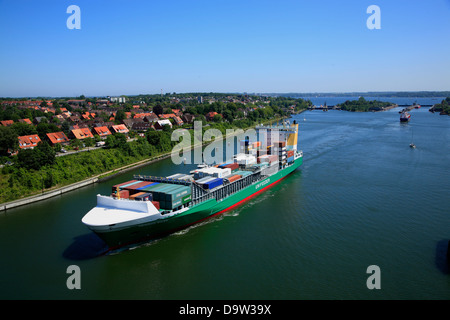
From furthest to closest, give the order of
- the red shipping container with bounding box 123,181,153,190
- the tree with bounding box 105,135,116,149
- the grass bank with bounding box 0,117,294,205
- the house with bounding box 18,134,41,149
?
the tree with bounding box 105,135,116,149, the house with bounding box 18,134,41,149, the grass bank with bounding box 0,117,294,205, the red shipping container with bounding box 123,181,153,190

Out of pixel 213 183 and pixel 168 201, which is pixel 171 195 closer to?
pixel 168 201

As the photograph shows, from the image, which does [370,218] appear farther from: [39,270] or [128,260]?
[39,270]

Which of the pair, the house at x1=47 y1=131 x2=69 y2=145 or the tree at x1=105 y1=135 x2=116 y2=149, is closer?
the tree at x1=105 y1=135 x2=116 y2=149

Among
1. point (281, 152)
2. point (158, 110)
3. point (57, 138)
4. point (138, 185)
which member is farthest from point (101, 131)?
point (138, 185)

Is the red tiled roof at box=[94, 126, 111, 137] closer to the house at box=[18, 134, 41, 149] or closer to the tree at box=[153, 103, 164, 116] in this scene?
the house at box=[18, 134, 41, 149]

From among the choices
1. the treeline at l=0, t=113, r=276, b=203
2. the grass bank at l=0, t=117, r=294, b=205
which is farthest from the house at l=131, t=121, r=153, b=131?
the treeline at l=0, t=113, r=276, b=203
